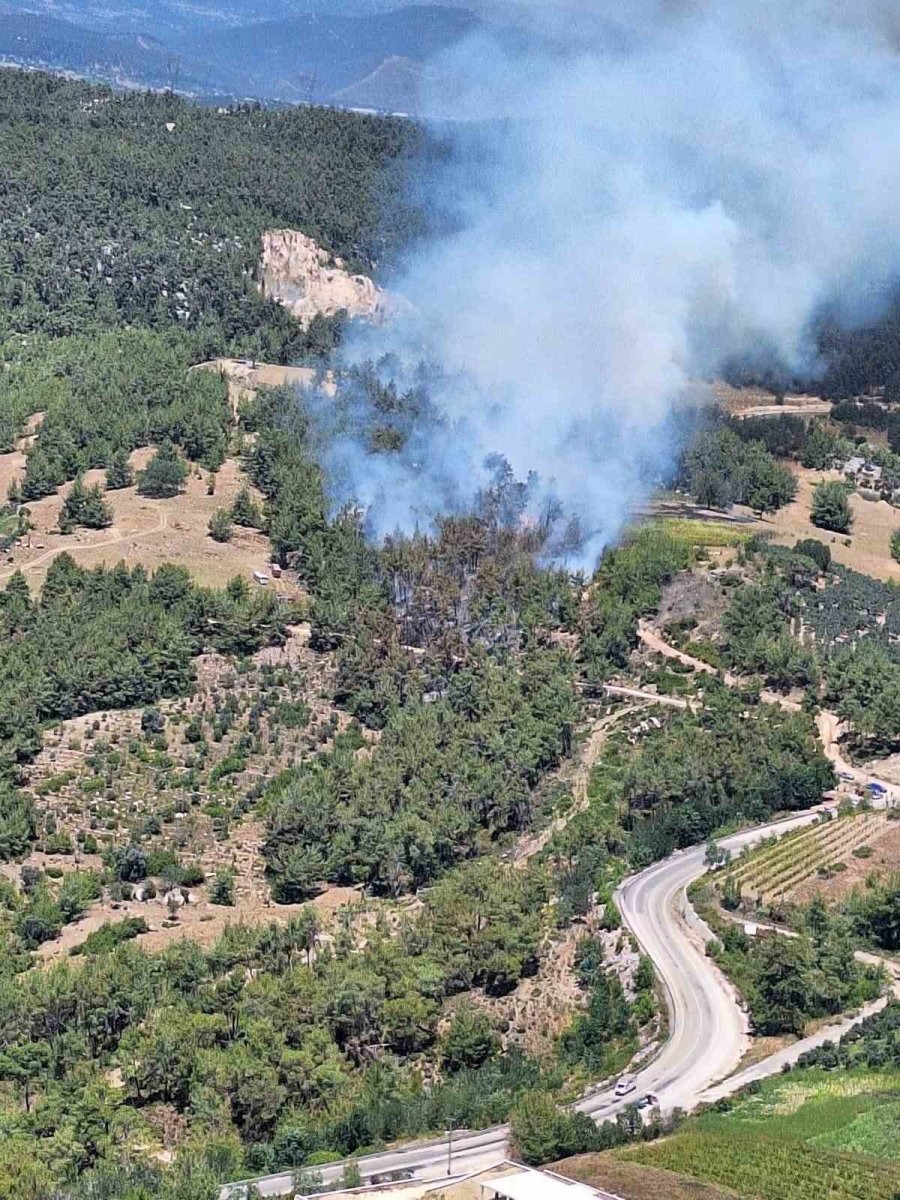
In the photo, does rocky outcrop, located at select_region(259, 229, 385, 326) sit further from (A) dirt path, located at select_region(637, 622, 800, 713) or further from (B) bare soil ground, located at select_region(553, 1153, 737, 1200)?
(B) bare soil ground, located at select_region(553, 1153, 737, 1200)

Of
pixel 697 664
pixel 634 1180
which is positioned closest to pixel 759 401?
pixel 697 664

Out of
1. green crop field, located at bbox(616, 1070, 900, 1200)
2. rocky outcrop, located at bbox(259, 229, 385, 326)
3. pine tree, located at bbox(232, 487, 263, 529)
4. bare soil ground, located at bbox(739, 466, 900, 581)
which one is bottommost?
green crop field, located at bbox(616, 1070, 900, 1200)

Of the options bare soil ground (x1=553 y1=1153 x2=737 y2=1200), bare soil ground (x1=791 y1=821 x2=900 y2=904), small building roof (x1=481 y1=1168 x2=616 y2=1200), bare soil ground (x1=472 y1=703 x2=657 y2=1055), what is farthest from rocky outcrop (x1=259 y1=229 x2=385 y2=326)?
small building roof (x1=481 y1=1168 x2=616 y2=1200)

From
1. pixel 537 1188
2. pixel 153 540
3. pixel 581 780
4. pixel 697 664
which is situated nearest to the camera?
pixel 537 1188

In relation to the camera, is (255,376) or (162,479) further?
(255,376)

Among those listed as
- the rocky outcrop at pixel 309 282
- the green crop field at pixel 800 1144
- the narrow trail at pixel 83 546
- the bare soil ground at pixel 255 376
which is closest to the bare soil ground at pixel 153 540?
the narrow trail at pixel 83 546

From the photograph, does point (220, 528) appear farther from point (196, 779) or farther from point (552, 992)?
point (552, 992)
